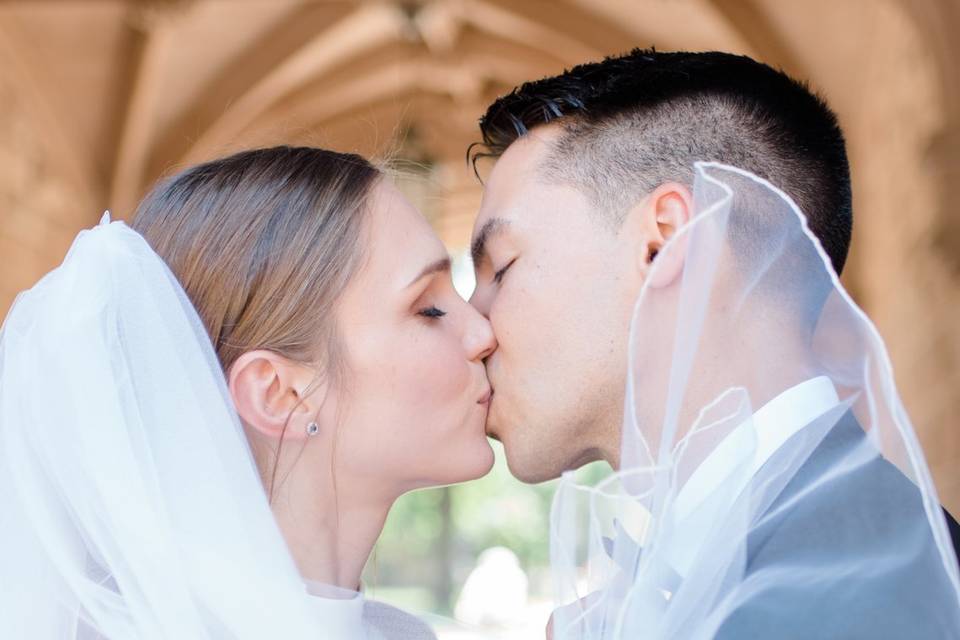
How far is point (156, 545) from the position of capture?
1.70m

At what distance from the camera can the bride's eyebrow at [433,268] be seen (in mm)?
2049

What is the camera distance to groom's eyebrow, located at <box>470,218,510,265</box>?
2.19m

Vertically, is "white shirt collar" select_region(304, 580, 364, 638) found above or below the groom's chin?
below

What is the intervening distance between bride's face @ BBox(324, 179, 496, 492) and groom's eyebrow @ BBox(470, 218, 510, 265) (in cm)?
13

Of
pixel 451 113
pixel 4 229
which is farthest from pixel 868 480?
pixel 451 113

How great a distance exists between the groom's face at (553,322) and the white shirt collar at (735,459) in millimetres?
408

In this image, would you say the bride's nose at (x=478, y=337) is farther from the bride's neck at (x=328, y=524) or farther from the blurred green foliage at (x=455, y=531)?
the blurred green foliage at (x=455, y=531)

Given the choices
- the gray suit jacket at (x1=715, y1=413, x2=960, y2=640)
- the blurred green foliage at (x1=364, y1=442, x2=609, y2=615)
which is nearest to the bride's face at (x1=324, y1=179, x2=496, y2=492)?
the gray suit jacket at (x1=715, y1=413, x2=960, y2=640)

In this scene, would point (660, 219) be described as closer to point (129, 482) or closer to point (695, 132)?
point (695, 132)

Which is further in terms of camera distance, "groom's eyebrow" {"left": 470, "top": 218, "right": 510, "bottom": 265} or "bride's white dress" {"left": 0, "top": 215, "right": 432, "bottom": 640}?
"groom's eyebrow" {"left": 470, "top": 218, "right": 510, "bottom": 265}

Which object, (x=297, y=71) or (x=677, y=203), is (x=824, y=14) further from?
(x=677, y=203)

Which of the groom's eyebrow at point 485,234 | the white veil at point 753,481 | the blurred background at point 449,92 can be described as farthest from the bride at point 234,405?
the blurred background at point 449,92

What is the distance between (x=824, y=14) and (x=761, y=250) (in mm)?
6126

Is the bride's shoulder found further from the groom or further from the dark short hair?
the dark short hair
